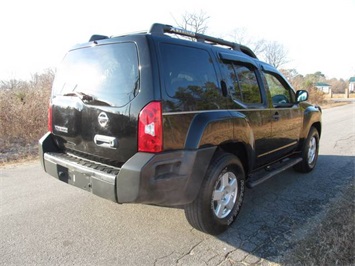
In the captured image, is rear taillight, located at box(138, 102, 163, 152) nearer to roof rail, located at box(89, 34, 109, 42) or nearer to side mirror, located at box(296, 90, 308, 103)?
roof rail, located at box(89, 34, 109, 42)

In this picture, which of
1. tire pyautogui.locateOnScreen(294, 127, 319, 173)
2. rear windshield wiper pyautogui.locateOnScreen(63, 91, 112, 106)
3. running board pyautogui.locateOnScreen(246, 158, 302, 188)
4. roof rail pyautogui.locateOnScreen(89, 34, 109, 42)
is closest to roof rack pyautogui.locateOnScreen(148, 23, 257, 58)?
roof rail pyautogui.locateOnScreen(89, 34, 109, 42)

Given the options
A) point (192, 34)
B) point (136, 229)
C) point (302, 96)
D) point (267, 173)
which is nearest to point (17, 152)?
point (136, 229)

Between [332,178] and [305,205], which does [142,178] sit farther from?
[332,178]

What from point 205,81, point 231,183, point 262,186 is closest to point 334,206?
point 262,186

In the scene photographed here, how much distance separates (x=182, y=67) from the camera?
287cm

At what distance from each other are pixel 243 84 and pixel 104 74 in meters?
1.81

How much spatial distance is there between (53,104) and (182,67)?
1.76m

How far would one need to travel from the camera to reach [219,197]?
3.17m

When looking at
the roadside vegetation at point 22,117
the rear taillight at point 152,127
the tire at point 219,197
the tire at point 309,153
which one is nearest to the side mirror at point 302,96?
the tire at point 309,153

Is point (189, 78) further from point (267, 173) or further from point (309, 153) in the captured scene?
point (309, 153)

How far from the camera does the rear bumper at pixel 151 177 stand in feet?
8.16

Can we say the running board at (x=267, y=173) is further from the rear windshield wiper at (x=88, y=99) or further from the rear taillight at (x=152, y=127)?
the rear windshield wiper at (x=88, y=99)

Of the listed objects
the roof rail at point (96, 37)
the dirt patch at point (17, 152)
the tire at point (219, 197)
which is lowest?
the dirt patch at point (17, 152)

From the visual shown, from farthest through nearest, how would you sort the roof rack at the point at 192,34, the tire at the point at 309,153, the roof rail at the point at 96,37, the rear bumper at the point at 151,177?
the tire at the point at 309,153 < the roof rail at the point at 96,37 < the roof rack at the point at 192,34 < the rear bumper at the point at 151,177
